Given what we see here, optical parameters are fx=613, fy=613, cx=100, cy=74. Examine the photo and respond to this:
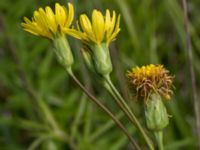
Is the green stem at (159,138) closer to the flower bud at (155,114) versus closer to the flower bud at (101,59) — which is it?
the flower bud at (155,114)

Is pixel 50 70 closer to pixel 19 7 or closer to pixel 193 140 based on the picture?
pixel 19 7

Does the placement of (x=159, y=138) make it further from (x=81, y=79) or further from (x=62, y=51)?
(x=81, y=79)

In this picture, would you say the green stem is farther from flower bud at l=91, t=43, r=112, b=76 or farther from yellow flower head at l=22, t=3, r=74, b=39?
yellow flower head at l=22, t=3, r=74, b=39

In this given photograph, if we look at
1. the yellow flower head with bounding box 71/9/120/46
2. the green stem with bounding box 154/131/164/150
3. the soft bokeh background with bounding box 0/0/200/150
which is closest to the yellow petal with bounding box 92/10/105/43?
the yellow flower head with bounding box 71/9/120/46

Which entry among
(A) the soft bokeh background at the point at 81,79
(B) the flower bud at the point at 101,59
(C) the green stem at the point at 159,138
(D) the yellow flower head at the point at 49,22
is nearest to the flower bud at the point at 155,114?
(C) the green stem at the point at 159,138

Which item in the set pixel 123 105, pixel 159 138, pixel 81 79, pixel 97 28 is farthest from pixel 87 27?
pixel 81 79

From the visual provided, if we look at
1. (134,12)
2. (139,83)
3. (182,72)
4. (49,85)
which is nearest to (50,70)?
(49,85)
